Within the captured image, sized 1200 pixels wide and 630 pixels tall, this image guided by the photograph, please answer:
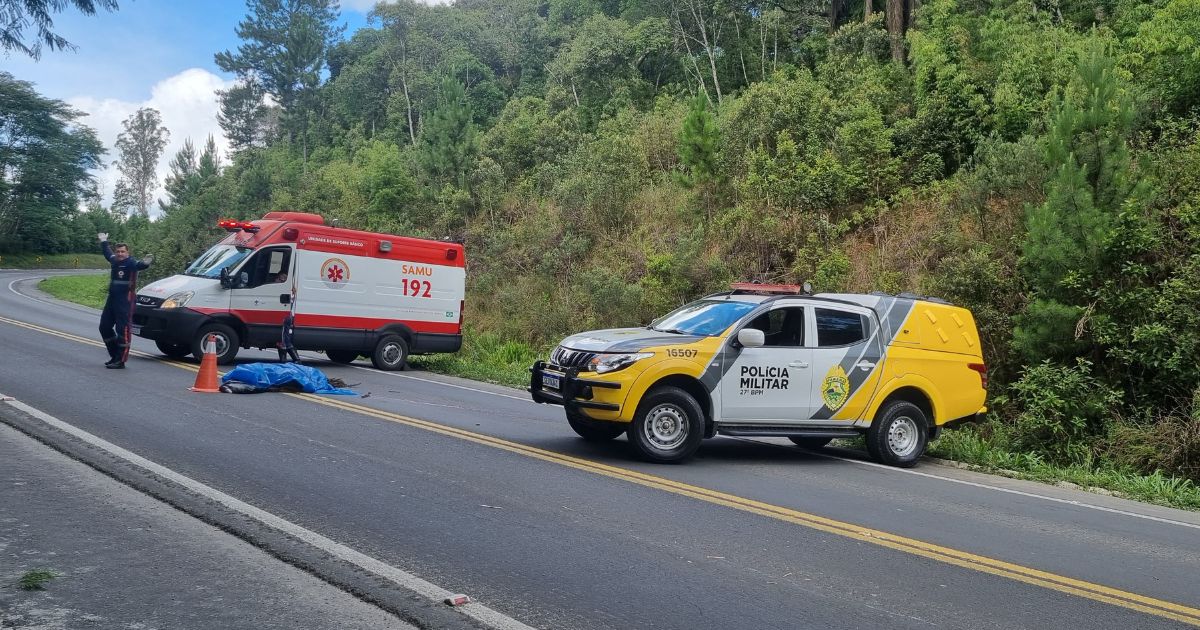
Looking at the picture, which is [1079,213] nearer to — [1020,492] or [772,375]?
[1020,492]

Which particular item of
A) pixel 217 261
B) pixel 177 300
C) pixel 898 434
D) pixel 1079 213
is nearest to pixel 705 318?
pixel 898 434

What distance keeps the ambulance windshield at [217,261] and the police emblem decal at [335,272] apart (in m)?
1.41

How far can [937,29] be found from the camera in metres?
25.3

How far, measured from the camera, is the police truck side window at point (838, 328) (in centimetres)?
1053

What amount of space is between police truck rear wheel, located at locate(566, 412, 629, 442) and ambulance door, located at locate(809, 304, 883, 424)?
2.16 meters

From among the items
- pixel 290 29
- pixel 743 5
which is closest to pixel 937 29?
pixel 743 5

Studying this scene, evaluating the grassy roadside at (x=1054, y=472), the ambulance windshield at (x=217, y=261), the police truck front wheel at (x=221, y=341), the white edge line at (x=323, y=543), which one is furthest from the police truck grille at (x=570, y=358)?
the ambulance windshield at (x=217, y=261)

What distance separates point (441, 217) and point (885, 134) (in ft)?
67.0

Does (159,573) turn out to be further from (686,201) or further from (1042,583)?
(686,201)

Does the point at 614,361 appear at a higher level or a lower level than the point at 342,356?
higher

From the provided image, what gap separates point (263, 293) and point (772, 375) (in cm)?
Answer: 1092

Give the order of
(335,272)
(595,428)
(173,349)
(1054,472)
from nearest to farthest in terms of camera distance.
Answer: (595,428) < (1054,472) < (173,349) < (335,272)

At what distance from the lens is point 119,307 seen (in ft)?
49.8

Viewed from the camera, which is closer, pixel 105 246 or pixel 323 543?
pixel 323 543
